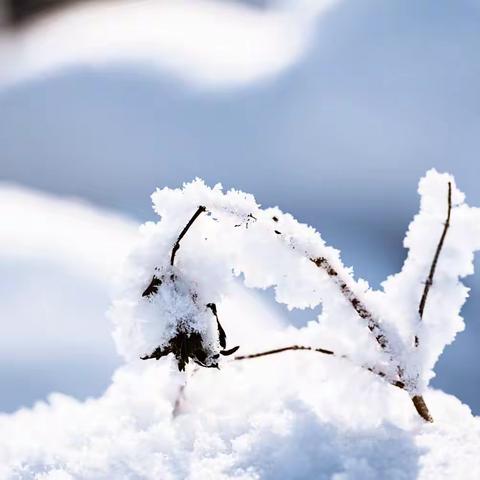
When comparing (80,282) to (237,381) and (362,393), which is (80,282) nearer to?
(237,381)

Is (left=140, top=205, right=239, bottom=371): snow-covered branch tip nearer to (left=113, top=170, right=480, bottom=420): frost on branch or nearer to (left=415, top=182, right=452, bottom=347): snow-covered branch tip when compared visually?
(left=113, top=170, right=480, bottom=420): frost on branch

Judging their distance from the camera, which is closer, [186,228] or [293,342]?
[186,228]

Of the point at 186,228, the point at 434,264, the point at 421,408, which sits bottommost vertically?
the point at 421,408

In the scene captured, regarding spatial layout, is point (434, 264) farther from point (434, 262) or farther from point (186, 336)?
point (186, 336)

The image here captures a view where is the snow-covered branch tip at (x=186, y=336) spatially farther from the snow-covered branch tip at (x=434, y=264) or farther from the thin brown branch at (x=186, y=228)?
the snow-covered branch tip at (x=434, y=264)

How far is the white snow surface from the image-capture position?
0.85m

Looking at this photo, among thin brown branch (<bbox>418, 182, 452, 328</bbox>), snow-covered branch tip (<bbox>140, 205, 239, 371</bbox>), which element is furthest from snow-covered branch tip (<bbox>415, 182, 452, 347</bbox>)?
snow-covered branch tip (<bbox>140, 205, 239, 371</bbox>)

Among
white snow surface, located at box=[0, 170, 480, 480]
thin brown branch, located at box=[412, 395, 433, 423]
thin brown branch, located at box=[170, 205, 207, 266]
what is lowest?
thin brown branch, located at box=[412, 395, 433, 423]

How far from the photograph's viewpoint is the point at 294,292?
0.95 metres

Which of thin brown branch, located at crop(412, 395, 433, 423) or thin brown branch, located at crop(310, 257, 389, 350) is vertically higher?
thin brown branch, located at crop(310, 257, 389, 350)

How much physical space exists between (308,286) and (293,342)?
0.10m

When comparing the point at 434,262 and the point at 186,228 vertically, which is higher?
the point at 186,228

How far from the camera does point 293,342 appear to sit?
1.00m

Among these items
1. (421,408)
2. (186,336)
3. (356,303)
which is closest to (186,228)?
(186,336)
